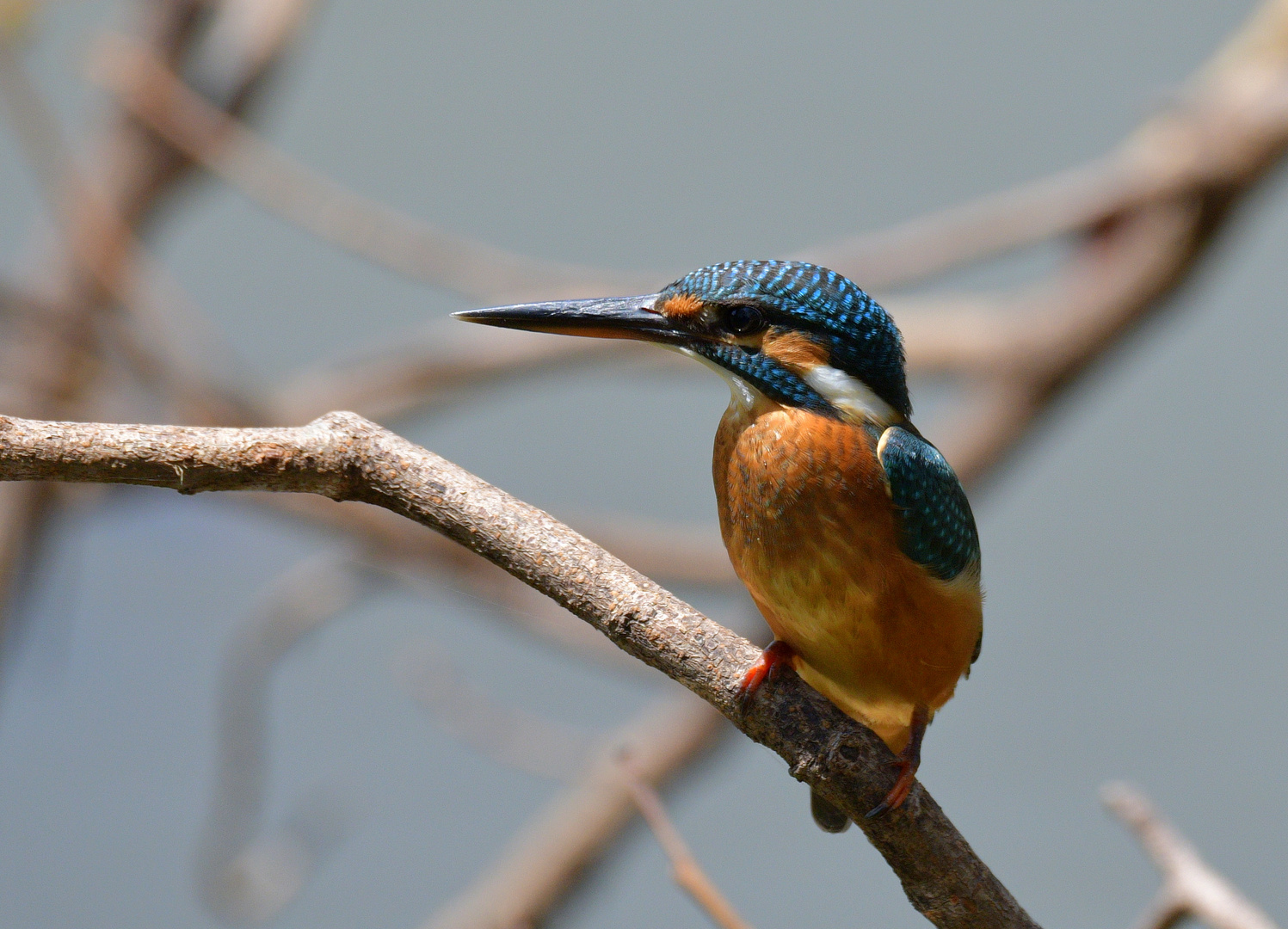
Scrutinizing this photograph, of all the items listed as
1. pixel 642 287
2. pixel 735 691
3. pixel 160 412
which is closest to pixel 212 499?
pixel 160 412

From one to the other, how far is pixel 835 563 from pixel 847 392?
20 centimetres

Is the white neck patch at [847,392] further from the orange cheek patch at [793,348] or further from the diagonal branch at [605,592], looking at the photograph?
the diagonal branch at [605,592]

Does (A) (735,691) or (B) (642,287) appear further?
(B) (642,287)

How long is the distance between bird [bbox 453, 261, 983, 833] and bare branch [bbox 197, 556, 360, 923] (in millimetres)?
2093

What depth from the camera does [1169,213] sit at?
258 centimetres

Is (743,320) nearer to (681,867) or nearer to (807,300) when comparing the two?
(807,300)

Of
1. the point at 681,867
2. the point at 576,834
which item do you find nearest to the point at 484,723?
the point at 576,834

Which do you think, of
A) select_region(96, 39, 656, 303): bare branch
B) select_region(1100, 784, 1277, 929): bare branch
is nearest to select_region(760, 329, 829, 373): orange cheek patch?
select_region(1100, 784, 1277, 929): bare branch

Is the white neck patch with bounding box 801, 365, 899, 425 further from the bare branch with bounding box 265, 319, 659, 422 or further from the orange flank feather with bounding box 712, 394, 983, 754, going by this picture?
the bare branch with bounding box 265, 319, 659, 422

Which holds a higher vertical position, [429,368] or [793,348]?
[429,368]

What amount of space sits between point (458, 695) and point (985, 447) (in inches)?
61.2

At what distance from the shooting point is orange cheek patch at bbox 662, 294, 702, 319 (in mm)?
1281

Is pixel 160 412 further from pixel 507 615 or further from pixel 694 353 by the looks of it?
pixel 694 353

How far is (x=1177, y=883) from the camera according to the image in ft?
4.39
